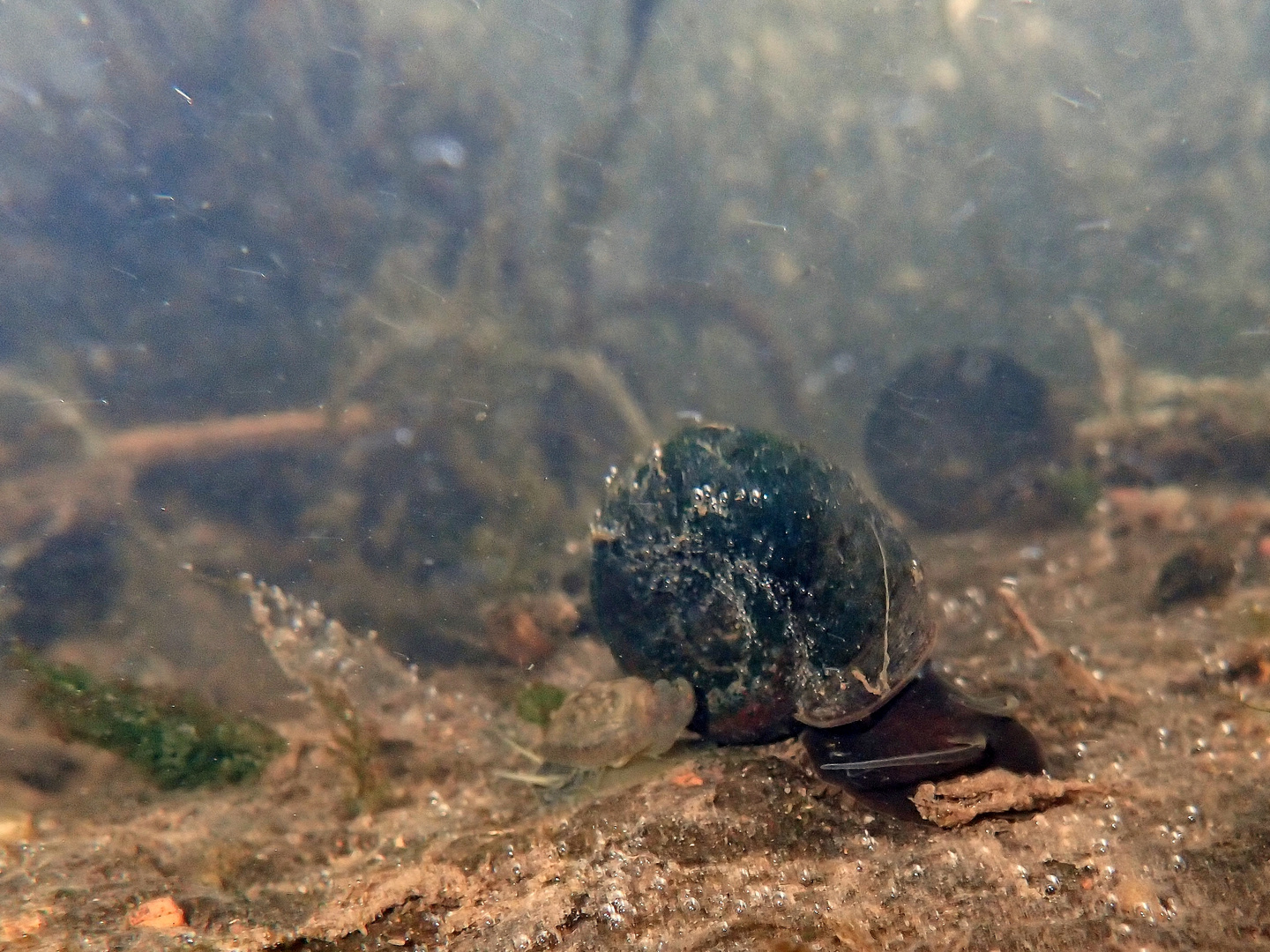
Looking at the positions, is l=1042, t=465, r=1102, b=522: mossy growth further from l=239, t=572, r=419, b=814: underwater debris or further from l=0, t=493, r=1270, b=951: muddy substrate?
l=239, t=572, r=419, b=814: underwater debris

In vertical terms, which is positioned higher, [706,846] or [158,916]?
[158,916]

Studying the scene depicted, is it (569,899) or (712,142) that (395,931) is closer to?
(569,899)

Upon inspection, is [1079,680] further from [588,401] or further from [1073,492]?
[588,401]

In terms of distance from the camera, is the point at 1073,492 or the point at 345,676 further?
the point at 1073,492

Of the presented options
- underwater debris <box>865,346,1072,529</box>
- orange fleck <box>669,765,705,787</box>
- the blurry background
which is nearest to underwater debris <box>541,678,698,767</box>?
orange fleck <box>669,765,705,787</box>

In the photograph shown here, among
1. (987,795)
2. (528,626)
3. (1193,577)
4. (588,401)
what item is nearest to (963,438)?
(1193,577)

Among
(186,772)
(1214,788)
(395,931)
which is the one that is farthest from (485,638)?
(1214,788)
